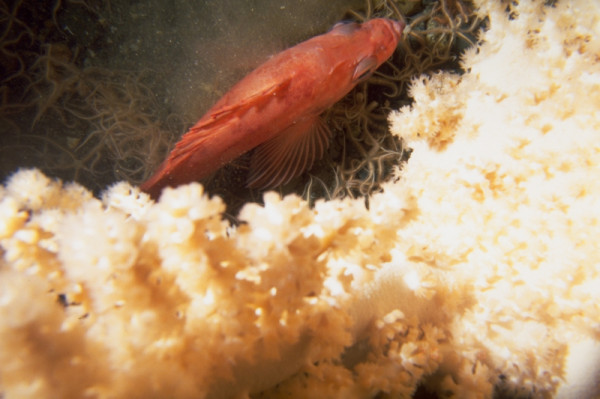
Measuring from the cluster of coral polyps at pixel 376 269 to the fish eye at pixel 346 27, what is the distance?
1.00 meters

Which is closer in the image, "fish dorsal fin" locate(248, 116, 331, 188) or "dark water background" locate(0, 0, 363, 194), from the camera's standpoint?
"dark water background" locate(0, 0, 363, 194)

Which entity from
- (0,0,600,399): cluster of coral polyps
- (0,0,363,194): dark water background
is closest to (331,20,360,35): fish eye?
(0,0,363,194): dark water background

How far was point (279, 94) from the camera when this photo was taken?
114 inches

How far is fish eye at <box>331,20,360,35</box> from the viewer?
2994 mm

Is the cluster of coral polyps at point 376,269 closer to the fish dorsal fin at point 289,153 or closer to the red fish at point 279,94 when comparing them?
the red fish at point 279,94

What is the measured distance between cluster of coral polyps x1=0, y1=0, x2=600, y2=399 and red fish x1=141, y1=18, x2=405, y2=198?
67cm

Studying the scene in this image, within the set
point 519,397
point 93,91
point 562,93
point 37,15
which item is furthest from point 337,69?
point 519,397

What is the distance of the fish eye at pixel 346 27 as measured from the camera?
118 inches

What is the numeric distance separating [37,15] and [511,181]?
11.3 ft

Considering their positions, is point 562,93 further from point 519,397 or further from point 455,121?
point 519,397

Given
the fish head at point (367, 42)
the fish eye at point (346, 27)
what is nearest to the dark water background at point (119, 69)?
the fish eye at point (346, 27)

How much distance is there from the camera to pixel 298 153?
3447 mm

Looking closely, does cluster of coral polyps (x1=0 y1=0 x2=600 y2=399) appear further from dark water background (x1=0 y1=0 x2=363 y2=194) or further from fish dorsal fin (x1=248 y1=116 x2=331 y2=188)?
fish dorsal fin (x1=248 y1=116 x2=331 y2=188)

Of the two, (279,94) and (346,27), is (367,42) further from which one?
(279,94)
